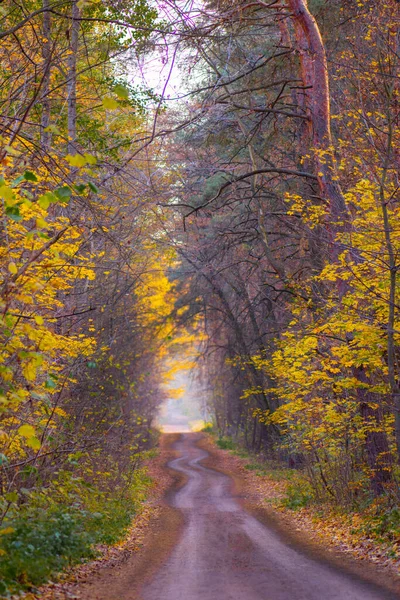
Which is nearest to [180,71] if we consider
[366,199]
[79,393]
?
[366,199]

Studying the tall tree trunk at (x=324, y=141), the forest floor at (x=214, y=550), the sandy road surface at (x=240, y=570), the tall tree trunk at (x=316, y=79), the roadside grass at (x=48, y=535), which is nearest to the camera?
the roadside grass at (x=48, y=535)

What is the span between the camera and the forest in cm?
737

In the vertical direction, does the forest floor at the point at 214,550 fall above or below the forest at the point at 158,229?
below

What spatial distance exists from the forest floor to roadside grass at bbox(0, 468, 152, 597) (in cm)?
20

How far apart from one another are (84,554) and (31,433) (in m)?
5.45

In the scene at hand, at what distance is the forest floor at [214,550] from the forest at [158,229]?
438mm

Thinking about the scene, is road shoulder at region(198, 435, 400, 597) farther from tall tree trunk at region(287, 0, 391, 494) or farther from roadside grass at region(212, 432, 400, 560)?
tall tree trunk at region(287, 0, 391, 494)

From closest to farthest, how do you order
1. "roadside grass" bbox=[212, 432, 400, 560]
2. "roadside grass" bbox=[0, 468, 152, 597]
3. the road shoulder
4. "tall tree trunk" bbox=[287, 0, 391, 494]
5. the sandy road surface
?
1. "roadside grass" bbox=[0, 468, 152, 597]
2. the sandy road surface
3. the road shoulder
4. "roadside grass" bbox=[212, 432, 400, 560]
5. "tall tree trunk" bbox=[287, 0, 391, 494]

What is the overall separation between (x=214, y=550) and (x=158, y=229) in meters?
12.4

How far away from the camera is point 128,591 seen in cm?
806

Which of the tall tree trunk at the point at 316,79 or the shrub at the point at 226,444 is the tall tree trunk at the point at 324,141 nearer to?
the tall tree trunk at the point at 316,79

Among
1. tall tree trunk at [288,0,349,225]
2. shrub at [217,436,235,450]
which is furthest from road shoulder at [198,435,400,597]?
shrub at [217,436,235,450]

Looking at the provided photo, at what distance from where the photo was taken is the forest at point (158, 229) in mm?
7367

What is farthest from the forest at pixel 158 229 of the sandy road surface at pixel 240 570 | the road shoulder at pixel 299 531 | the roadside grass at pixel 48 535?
the sandy road surface at pixel 240 570
